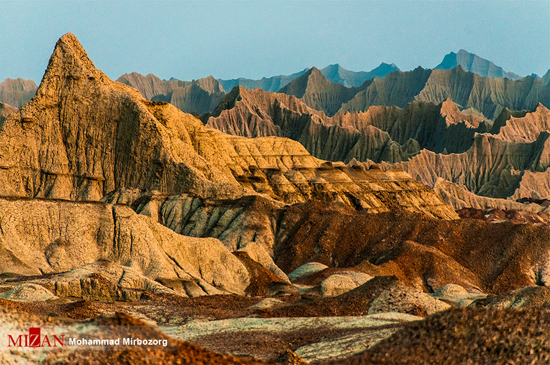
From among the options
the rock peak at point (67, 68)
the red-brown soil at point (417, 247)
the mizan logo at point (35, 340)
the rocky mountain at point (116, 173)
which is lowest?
the red-brown soil at point (417, 247)

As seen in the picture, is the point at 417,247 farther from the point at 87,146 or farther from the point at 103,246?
the point at 87,146

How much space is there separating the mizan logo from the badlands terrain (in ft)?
0.64

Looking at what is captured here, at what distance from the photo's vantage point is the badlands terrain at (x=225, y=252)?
2098 centimetres

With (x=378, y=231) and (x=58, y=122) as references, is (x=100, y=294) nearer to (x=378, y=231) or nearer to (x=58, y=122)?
(x=378, y=231)

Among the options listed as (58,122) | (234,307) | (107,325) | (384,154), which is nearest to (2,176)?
(58,122)

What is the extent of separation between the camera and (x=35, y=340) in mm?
19297

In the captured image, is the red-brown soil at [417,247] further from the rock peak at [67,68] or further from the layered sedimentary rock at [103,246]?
the rock peak at [67,68]

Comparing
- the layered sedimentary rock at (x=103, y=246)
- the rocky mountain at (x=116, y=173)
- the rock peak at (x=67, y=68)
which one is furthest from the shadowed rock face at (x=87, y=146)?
→ the layered sedimentary rock at (x=103, y=246)

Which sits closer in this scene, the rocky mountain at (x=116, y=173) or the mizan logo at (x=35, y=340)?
the mizan logo at (x=35, y=340)

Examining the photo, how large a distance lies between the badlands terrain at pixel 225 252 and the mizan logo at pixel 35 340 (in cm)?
19

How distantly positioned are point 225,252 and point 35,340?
134ft

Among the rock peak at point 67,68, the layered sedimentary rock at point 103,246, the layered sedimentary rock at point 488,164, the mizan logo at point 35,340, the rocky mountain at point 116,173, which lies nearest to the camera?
the mizan logo at point 35,340

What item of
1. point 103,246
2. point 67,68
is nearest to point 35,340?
point 103,246

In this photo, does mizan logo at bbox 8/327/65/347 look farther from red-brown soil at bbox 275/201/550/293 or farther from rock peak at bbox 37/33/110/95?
rock peak at bbox 37/33/110/95
